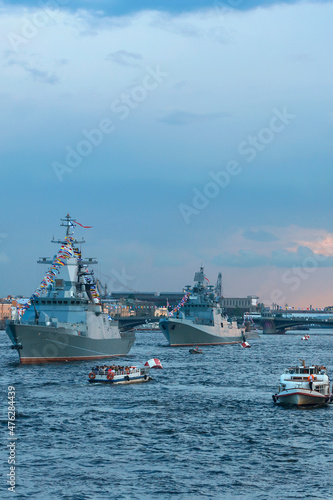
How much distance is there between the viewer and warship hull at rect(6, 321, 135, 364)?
284 ft

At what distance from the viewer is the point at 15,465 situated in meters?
37.3

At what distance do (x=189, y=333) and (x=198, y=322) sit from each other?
23.6 ft

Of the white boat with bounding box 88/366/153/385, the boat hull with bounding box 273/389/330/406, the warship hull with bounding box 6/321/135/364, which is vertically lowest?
the boat hull with bounding box 273/389/330/406

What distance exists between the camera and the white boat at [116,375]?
229ft

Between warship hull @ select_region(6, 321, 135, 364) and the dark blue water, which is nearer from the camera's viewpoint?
the dark blue water

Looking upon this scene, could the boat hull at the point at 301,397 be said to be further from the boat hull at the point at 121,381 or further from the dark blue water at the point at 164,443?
the boat hull at the point at 121,381

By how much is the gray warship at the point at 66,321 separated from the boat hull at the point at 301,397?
124 ft

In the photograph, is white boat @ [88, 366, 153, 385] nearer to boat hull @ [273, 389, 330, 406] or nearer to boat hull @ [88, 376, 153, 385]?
boat hull @ [88, 376, 153, 385]

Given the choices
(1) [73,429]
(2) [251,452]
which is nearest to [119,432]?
(1) [73,429]

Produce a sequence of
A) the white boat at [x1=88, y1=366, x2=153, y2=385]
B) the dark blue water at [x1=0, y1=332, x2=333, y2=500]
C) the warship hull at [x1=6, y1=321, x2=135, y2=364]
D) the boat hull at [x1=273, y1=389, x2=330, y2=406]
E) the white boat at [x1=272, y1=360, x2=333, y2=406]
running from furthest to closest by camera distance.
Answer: the warship hull at [x1=6, y1=321, x2=135, y2=364]
the white boat at [x1=88, y1=366, x2=153, y2=385]
the white boat at [x1=272, y1=360, x2=333, y2=406]
the boat hull at [x1=273, y1=389, x2=330, y2=406]
the dark blue water at [x1=0, y1=332, x2=333, y2=500]

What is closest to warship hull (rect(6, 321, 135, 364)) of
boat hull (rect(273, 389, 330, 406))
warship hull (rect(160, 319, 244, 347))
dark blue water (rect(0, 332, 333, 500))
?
dark blue water (rect(0, 332, 333, 500))

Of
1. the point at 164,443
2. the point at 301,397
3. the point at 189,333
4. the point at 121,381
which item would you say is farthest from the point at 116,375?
the point at 189,333

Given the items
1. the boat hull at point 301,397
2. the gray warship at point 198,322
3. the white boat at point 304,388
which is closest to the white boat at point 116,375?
the white boat at point 304,388

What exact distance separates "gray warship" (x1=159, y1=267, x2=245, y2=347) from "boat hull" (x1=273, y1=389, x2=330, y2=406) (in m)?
91.7
